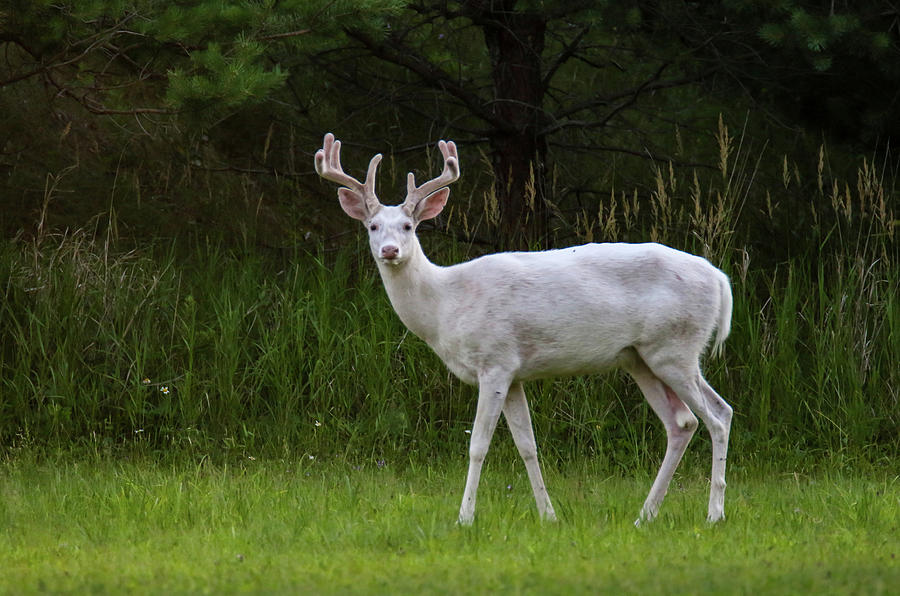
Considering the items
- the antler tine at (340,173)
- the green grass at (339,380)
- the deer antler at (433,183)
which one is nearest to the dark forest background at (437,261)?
the green grass at (339,380)

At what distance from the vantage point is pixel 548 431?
755 centimetres

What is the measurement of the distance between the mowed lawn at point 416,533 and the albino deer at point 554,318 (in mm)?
420

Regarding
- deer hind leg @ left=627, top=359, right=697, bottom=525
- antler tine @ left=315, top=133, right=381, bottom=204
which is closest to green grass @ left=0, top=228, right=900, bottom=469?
deer hind leg @ left=627, top=359, right=697, bottom=525

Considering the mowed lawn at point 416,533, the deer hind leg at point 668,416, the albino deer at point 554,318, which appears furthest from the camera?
the deer hind leg at point 668,416

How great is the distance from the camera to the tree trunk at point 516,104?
9.81m

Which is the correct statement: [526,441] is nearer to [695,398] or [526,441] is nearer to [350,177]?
[695,398]

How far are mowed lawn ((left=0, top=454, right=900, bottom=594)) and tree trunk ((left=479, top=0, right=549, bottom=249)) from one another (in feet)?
10.5

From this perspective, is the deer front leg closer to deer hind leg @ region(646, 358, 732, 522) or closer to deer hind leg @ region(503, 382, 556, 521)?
deer hind leg @ region(503, 382, 556, 521)

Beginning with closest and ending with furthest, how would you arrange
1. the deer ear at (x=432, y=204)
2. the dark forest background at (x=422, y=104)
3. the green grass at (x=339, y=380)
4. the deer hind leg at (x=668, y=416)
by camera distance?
the deer hind leg at (x=668, y=416)
the deer ear at (x=432, y=204)
the dark forest background at (x=422, y=104)
the green grass at (x=339, y=380)

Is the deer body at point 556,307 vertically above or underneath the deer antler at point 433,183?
underneath

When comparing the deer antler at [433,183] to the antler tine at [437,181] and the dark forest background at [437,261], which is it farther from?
the dark forest background at [437,261]

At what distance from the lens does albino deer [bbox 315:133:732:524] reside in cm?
566

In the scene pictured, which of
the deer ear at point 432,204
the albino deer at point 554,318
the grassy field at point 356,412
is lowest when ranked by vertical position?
the grassy field at point 356,412

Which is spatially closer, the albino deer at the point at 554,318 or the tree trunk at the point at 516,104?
the albino deer at the point at 554,318
